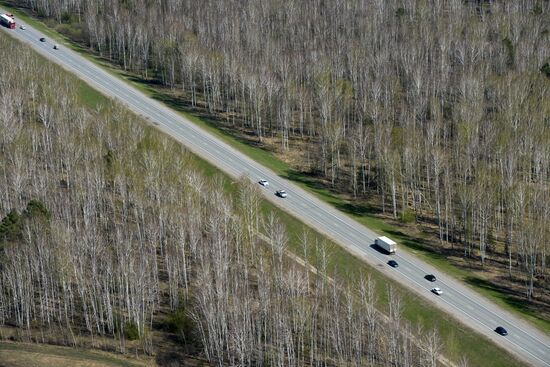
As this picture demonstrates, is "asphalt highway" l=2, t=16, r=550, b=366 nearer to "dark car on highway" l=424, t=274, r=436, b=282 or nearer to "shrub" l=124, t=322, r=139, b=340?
"dark car on highway" l=424, t=274, r=436, b=282

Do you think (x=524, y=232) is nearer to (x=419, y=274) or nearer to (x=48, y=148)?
(x=419, y=274)

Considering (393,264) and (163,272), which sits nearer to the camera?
(163,272)

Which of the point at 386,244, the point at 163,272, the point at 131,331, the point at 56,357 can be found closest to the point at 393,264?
the point at 386,244

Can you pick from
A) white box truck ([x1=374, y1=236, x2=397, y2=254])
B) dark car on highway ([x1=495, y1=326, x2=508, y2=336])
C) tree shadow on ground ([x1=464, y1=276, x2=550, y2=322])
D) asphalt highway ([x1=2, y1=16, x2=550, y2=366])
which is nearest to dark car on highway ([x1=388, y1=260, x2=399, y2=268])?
asphalt highway ([x1=2, y1=16, x2=550, y2=366])

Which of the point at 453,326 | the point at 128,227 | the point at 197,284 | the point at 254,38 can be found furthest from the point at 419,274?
the point at 254,38

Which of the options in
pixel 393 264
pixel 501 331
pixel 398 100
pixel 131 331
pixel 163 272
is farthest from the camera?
pixel 398 100

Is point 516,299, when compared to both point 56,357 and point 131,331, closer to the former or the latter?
point 131,331

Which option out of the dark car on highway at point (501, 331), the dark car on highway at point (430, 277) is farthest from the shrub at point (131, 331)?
the dark car on highway at point (501, 331)
